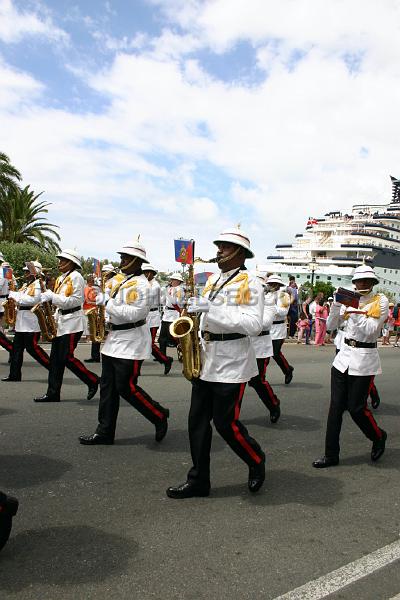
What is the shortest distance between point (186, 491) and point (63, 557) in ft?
4.06

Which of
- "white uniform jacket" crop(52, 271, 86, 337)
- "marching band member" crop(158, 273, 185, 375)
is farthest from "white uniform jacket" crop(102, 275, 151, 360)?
"marching band member" crop(158, 273, 185, 375)

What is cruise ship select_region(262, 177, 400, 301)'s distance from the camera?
6072cm

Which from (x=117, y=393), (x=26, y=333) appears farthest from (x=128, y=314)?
(x=26, y=333)

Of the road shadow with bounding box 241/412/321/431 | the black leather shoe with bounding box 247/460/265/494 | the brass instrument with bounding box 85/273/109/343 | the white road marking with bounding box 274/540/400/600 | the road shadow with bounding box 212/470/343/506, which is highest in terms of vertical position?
the brass instrument with bounding box 85/273/109/343

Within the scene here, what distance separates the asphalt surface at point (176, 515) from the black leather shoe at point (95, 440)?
0.10 meters

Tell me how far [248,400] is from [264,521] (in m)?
4.26

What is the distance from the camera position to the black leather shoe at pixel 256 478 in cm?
439

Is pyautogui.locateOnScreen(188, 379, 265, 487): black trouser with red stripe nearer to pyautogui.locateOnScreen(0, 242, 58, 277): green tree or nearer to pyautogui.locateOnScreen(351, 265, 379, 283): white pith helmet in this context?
pyautogui.locateOnScreen(351, 265, 379, 283): white pith helmet

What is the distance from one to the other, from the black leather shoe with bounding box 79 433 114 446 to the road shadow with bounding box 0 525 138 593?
6.23 ft

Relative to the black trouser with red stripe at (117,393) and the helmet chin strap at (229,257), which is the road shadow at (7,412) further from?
the helmet chin strap at (229,257)

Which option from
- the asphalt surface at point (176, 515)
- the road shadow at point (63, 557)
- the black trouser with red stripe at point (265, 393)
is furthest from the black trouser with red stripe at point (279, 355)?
the road shadow at point (63, 557)

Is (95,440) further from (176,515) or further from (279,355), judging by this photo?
(279,355)

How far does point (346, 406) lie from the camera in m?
5.27

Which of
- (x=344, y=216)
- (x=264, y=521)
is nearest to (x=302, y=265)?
(x=344, y=216)
